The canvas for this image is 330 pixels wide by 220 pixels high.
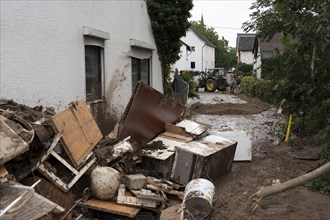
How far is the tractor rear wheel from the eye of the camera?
33875 mm

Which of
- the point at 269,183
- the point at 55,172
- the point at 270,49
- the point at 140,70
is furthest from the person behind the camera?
the point at 270,49

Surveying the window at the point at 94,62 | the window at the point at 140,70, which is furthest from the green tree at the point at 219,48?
the window at the point at 94,62

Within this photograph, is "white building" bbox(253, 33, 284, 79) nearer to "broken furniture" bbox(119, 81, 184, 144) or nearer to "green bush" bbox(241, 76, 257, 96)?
"green bush" bbox(241, 76, 257, 96)

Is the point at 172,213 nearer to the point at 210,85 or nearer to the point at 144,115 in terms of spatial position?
the point at 144,115

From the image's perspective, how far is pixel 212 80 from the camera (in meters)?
34.2

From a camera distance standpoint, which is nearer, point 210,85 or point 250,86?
point 250,86

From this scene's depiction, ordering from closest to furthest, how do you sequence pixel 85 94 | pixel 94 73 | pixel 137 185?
1. pixel 137 185
2. pixel 85 94
3. pixel 94 73

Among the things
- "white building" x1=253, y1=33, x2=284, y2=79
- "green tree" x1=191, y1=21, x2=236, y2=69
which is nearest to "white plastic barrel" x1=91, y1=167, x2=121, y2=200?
"white building" x1=253, y1=33, x2=284, y2=79

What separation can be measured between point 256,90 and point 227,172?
19.4 metres

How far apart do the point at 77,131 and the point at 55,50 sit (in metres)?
2.41

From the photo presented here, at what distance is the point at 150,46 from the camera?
13.2m

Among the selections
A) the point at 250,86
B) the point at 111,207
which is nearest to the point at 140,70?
the point at 111,207

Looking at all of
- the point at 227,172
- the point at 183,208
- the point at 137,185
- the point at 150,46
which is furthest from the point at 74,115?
the point at 150,46

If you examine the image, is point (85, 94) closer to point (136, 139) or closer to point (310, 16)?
point (136, 139)
